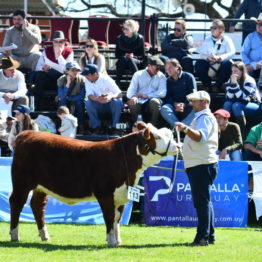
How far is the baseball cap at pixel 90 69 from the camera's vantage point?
645 inches

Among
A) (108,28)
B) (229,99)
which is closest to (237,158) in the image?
(229,99)

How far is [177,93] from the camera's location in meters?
16.4

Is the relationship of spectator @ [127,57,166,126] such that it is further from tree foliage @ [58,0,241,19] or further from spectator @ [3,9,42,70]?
tree foliage @ [58,0,241,19]

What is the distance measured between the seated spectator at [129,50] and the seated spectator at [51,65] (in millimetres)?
1170

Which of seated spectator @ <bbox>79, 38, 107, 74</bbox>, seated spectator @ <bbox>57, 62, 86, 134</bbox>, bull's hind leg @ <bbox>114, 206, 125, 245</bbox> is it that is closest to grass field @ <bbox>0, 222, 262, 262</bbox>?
bull's hind leg @ <bbox>114, 206, 125, 245</bbox>

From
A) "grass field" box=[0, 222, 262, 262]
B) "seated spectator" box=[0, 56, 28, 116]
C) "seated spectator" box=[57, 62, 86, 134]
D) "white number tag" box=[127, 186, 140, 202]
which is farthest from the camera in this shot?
"seated spectator" box=[57, 62, 86, 134]

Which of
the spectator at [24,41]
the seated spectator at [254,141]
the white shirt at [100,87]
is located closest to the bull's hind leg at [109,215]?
the seated spectator at [254,141]

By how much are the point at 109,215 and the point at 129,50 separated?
289 inches

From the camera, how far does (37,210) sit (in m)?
11.8

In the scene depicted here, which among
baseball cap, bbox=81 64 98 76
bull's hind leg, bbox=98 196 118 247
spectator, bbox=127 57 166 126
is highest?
baseball cap, bbox=81 64 98 76

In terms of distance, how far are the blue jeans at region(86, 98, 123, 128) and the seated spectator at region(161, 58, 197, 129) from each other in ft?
3.19

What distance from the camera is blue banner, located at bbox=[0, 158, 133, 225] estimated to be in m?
13.9

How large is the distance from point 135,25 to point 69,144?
658cm

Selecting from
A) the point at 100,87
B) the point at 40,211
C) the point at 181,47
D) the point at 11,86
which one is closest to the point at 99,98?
the point at 100,87
